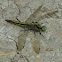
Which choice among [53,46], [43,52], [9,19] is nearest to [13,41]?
[9,19]

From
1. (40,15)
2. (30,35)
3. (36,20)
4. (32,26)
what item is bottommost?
(30,35)

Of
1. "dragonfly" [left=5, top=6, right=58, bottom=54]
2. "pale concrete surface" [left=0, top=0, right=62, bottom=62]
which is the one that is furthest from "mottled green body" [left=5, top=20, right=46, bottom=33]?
"pale concrete surface" [left=0, top=0, right=62, bottom=62]

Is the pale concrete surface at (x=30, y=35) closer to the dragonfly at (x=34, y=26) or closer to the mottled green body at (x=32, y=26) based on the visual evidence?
the dragonfly at (x=34, y=26)

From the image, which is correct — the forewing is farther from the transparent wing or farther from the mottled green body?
the mottled green body

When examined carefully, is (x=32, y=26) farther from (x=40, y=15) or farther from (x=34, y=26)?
(x=40, y=15)

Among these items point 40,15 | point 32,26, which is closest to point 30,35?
point 32,26

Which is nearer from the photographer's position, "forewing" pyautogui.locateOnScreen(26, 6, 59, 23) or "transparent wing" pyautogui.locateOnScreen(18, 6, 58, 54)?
"transparent wing" pyautogui.locateOnScreen(18, 6, 58, 54)

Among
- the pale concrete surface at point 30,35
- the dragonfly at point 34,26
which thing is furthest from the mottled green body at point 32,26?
the pale concrete surface at point 30,35

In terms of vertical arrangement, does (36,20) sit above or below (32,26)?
above
